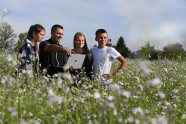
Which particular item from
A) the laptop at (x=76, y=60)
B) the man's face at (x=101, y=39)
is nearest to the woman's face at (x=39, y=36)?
the laptop at (x=76, y=60)

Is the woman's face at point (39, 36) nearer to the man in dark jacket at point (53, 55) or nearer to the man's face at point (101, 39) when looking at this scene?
the man in dark jacket at point (53, 55)

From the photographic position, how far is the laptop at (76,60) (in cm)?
423

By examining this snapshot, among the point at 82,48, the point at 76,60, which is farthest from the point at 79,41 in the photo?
the point at 76,60

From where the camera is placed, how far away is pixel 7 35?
3412 centimetres

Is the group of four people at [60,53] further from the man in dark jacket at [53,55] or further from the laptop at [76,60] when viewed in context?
the laptop at [76,60]

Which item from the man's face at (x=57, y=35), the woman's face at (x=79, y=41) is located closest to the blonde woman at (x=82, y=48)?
the woman's face at (x=79, y=41)

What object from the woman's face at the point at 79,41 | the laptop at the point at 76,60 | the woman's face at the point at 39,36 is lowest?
the laptop at the point at 76,60

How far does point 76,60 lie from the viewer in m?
4.31

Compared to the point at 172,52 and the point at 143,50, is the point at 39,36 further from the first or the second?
the point at 172,52

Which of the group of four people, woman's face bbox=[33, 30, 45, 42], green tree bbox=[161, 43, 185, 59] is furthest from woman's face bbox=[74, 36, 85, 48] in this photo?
green tree bbox=[161, 43, 185, 59]

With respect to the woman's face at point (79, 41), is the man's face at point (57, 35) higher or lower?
higher

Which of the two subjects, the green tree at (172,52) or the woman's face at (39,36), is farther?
the green tree at (172,52)

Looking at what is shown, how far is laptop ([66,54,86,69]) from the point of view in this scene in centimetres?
423

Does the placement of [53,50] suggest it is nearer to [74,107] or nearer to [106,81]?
[106,81]
